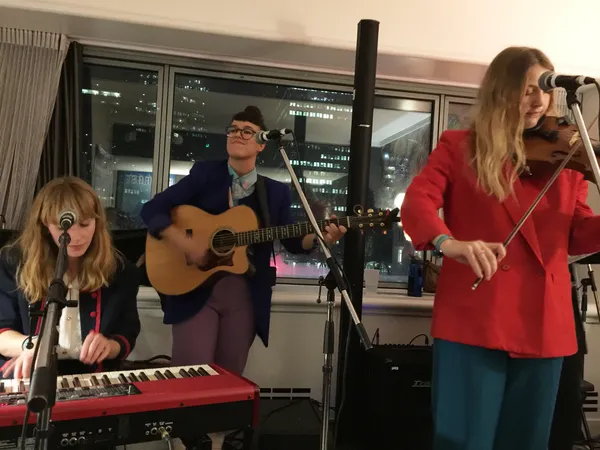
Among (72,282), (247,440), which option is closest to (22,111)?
(72,282)

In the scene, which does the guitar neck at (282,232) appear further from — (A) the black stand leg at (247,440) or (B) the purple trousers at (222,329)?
(A) the black stand leg at (247,440)

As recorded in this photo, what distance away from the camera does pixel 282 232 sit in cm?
212

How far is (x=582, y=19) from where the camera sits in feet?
9.45

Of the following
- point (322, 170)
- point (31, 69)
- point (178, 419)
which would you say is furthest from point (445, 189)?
point (31, 69)

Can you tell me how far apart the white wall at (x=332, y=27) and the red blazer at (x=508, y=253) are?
1624mm

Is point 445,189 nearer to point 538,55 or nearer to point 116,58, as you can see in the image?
point 538,55

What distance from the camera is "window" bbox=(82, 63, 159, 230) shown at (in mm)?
3012

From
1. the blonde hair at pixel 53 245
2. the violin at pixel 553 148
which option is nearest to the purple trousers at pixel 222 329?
the blonde hair at pixel 53 245

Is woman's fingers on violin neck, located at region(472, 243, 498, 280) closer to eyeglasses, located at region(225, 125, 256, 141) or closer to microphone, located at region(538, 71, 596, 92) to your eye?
microphone, located at region(538, 71, 596, 92)

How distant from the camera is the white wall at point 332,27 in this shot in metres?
2.55

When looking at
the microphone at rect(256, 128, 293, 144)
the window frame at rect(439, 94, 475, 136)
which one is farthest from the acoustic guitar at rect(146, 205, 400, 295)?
the window frame at rect(439, 94, 475, 136)

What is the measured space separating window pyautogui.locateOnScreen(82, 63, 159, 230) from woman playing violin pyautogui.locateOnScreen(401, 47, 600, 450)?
215 centimetres

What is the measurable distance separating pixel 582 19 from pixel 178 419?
294 centimetres

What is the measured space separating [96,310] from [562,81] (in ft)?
4.86
